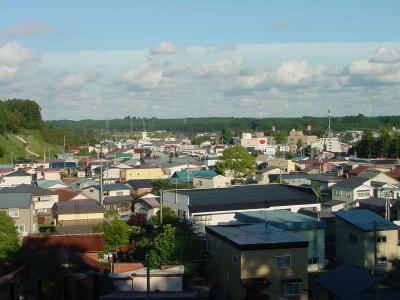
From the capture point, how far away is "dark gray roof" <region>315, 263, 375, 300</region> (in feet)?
19.0

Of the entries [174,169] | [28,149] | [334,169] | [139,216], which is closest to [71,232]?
[139,216]

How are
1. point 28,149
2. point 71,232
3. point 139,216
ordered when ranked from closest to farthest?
point 71,232 < point 139,216 < point 28,149

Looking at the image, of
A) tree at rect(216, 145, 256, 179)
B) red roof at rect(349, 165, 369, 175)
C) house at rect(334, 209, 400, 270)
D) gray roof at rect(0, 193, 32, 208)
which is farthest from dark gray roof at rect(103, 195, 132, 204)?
house at rect(334, 209, 400, 270)

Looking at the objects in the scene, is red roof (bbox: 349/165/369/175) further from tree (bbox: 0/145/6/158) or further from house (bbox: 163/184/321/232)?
tree (bbox: 0/145/6/158)

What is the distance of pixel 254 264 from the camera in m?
6.75

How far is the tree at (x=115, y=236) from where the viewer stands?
31.8 feet

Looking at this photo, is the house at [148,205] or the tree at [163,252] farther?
the house at [148,205]

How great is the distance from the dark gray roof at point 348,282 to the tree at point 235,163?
42.4ft

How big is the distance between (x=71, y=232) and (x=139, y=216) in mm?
1837

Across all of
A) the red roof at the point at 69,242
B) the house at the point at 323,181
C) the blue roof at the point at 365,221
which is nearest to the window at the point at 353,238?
the blue roof at the point at 365,221

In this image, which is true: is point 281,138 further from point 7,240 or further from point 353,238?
point 7,240

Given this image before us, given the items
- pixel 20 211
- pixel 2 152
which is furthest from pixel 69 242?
pixel 2 152

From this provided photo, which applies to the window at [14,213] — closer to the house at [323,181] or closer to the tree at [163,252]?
the tree at [163,252]

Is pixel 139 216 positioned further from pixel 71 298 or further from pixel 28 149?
pixel 28 149
